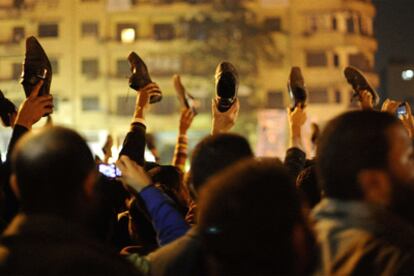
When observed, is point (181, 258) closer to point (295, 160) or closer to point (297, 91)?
point (295, 160)

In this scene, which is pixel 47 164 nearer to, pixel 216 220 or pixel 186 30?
pixel 216 220

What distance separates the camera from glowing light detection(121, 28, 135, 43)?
2641cm

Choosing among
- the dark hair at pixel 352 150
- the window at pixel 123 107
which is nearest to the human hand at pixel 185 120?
the dark hair at pixel 352 150

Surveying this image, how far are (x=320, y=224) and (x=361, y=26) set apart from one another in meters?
25.5

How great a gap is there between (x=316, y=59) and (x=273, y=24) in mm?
2088

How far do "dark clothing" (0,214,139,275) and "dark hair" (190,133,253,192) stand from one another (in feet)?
2.06

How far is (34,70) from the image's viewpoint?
4.09 metres

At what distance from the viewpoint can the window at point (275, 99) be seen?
2719 cm

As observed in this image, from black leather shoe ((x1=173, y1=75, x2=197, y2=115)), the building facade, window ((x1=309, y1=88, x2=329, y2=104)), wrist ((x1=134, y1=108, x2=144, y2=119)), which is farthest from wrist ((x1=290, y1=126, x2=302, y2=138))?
window ((x1=309, y1=88, x2=329, y2=104))

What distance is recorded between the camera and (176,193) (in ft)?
13.1

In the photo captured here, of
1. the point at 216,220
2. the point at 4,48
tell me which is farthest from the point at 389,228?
the point at 4,48

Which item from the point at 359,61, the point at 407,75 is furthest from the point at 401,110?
the point at 407,75

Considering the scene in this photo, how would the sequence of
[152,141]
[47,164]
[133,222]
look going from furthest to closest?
1. [152,141]
2. [133,222]
3. [47,164]

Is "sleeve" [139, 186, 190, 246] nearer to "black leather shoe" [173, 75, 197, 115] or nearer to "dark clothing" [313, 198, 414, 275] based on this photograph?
"dark clothing" [313, 198, 414, 275]
